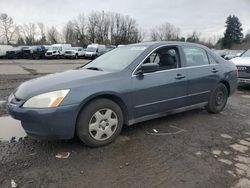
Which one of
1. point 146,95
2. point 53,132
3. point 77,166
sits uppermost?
point 146,95

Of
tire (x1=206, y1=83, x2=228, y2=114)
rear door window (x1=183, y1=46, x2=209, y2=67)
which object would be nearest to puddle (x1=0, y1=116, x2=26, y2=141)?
rear door window (x1=183, y1=46, x2=209, y2=67)

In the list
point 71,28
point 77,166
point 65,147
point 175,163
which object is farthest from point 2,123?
point 71,28

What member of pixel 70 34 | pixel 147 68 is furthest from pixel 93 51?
pixel 70 34

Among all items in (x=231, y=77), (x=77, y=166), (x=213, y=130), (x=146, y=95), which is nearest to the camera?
(x=77, y=166)

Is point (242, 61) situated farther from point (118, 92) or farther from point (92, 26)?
point (92, 26)

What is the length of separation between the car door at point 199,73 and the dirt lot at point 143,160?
665 mm

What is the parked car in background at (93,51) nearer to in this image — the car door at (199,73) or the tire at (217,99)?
the tire at (217,99)

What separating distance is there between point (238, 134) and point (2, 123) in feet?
13.9

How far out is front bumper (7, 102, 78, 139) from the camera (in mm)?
3689

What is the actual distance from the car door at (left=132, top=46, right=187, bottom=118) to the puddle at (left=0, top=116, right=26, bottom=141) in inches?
77.6

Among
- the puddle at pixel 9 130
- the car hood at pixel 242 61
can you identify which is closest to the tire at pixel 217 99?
the puddle at pixel 9 130

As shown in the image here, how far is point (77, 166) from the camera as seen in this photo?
359cm

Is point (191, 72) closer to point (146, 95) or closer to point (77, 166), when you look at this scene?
point (146, 95)

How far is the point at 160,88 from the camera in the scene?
478cm
